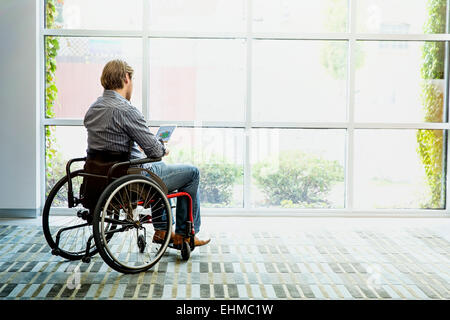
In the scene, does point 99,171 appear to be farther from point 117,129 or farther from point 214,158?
point 214,158

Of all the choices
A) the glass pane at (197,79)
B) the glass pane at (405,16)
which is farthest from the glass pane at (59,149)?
the glass pane at (405,16)

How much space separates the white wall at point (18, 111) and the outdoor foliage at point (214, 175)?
114cm

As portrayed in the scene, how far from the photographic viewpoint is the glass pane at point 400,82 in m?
4.62

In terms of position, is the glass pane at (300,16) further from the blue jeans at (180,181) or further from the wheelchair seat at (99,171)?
the wheelchair seat at (99,171)

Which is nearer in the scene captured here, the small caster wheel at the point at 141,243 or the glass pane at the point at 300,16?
the small caster wheel at the point at 141,243

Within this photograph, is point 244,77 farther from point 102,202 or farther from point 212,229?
point 102,202

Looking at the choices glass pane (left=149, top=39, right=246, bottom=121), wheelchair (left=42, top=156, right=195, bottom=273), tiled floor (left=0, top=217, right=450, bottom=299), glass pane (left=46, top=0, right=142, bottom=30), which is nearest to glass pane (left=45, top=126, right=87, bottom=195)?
tiled floor (left=0, top=217, right=450, bottom=299)

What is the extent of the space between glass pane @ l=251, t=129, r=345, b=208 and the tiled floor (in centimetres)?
48

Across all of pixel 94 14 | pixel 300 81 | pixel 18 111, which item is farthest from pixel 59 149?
pixel 300 81

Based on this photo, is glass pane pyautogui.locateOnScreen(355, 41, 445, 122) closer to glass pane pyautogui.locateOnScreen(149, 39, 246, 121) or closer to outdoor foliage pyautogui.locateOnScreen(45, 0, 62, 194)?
glass pane pyautogui.locateOnScreen(149, 39, 246, 121)

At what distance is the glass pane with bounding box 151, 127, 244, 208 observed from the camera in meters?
4.60

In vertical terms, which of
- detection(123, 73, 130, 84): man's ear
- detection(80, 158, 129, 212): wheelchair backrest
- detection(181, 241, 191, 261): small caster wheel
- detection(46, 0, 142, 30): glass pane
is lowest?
detection(181, 241, 191, 261): small caster wheel
